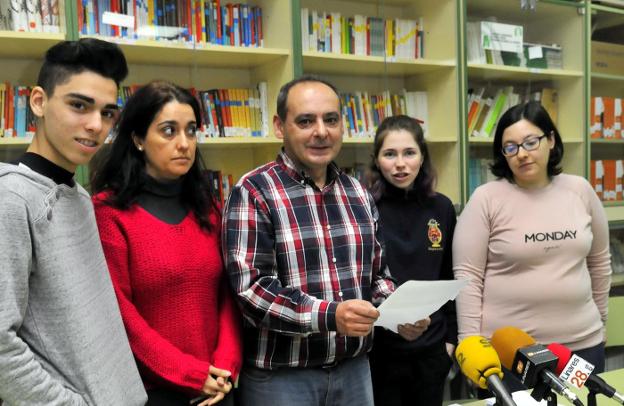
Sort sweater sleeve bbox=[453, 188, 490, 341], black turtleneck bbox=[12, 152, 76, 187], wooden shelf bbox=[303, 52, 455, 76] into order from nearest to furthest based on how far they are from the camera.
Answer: black turtleneck bbox=[12, 152, 76, 187] → sweater sleeve bbox=[453, 188, 490, 341] → wooden shelf bbox=[303, 52, 455, 76]

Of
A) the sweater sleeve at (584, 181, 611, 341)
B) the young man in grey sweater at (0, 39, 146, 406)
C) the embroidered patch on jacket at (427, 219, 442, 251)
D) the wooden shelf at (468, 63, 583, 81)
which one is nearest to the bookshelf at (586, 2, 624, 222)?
the wooden shelf at (468, 63, 583, 81)

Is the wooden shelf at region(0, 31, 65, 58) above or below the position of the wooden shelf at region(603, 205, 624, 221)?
above

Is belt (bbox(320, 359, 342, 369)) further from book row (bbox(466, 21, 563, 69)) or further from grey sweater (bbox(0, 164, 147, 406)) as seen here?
book row (bbox(466, 21, 563, 69))

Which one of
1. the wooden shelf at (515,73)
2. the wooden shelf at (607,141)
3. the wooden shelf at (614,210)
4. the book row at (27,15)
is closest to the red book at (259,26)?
the book row at (27,15)

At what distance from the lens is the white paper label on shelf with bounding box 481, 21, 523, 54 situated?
3092mm

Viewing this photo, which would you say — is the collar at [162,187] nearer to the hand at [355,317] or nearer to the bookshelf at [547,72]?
the hand at [355,317]

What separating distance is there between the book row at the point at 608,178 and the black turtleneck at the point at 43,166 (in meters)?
3.46

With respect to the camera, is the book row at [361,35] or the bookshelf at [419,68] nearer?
the bookshelf at [419,68]

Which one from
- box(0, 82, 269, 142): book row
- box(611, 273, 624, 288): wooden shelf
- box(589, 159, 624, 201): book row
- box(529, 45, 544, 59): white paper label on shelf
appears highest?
box(529, 45, 544, 59): white paper label on shelf

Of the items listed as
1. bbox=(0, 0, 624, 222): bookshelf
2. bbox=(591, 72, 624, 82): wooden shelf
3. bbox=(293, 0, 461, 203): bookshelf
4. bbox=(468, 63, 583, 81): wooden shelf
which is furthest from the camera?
bbox=(591, 72, 624, 82): wooden shelf

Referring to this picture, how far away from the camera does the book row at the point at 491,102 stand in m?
3.15

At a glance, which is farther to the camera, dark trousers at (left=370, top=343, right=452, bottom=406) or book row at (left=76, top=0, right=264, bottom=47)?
book row at (left=76, top=0, right=264, bottom=47)

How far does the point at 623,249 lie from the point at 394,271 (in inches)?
103

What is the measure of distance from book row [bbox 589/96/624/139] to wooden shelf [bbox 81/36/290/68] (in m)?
2.29
